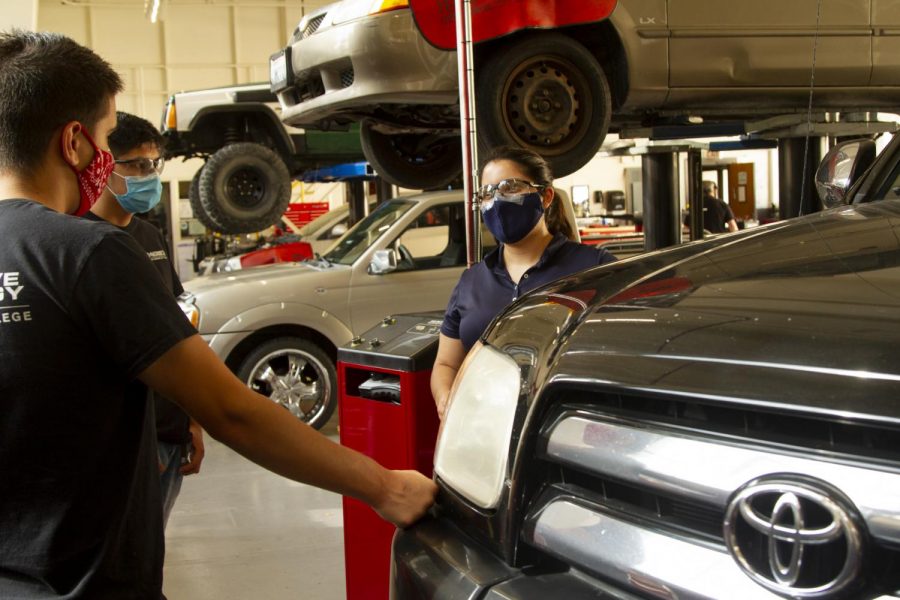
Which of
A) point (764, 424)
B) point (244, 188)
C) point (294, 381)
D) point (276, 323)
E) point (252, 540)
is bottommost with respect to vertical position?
point (252, 540)

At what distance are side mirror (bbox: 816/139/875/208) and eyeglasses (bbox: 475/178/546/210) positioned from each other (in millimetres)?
823

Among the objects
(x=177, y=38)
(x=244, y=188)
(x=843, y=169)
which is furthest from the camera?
(x=177, y=38)

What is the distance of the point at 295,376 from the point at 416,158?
1.72m

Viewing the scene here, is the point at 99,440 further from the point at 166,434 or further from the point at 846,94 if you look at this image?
the point at 846,94

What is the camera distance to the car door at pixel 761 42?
536 centimetres

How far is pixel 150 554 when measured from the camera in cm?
148

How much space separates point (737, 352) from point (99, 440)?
89 centimetres

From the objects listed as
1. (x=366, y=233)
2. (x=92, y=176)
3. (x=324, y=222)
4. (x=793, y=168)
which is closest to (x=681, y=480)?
(x=92, y=176)

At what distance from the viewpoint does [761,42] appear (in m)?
5.39

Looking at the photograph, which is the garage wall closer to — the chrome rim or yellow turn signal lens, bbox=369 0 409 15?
the chrome rim

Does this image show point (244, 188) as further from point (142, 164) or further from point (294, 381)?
point (142, 164)

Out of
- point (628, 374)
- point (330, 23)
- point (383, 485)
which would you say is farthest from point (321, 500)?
point (628, 374)

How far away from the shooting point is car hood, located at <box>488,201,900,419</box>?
118 cm

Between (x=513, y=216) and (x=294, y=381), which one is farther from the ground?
(x=513, y=216)
